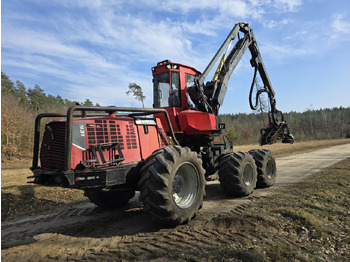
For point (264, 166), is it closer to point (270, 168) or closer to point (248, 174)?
point (270, 168)

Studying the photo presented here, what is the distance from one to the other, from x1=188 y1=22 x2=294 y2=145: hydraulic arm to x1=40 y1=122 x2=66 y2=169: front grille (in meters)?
4.26

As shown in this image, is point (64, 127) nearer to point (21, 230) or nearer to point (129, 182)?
point (129, 182)

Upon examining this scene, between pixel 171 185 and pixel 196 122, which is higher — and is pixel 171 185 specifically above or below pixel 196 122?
below

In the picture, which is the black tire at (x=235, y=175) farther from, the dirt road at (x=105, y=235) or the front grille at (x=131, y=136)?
the front grille at (x=131, y=136)

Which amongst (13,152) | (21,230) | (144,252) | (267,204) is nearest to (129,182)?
(144,252)

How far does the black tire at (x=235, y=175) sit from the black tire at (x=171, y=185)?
5.93 feet

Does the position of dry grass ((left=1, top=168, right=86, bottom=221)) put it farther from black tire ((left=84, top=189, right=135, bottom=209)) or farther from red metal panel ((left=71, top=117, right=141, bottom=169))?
red metal panel ((left=71, top=117, right=141, bottom=169))

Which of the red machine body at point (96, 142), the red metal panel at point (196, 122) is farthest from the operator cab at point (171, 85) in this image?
the red machine body at point (96, 142)

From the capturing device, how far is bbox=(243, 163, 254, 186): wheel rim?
7.08 metres

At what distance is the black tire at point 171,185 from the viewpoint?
4.12 m

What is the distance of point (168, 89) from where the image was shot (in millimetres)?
7238

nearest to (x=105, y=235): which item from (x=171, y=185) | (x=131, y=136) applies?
(x=171, y=185)

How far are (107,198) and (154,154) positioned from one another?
235 centimetres

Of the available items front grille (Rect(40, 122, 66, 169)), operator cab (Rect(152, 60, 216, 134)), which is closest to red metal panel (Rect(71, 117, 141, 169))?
front grille (Rect(40, 122, 66, 169))
